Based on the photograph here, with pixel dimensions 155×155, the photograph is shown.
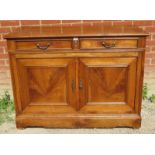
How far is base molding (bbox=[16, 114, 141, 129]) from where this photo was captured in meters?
2.78

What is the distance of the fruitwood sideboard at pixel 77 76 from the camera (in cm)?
253

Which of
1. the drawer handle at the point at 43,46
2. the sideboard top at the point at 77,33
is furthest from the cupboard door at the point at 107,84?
the drawer handle at the point at 43,46

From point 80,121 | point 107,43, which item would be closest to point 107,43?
point 107,43

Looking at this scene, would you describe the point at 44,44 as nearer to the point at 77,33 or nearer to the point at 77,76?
the point at 77,33

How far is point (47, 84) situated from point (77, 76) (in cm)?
33

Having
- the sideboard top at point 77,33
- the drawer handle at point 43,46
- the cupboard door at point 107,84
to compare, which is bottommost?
the cupboard door at point 107,84

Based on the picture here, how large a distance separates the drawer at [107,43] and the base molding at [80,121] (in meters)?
0.76

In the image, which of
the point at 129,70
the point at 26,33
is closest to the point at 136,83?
the point at 129,70

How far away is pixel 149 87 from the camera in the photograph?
3.47m

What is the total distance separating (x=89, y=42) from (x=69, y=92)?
1.89 feet

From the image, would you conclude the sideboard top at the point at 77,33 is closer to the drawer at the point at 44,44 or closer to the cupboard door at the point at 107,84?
the drawer at the point at 44,44

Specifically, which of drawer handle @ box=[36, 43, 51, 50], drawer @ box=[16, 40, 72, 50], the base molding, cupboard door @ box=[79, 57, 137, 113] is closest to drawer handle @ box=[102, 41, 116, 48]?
cupboard door @ box=[79, 57, 137, 113]

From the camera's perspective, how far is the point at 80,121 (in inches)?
110

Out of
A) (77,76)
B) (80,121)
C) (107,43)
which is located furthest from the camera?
(80,121)
